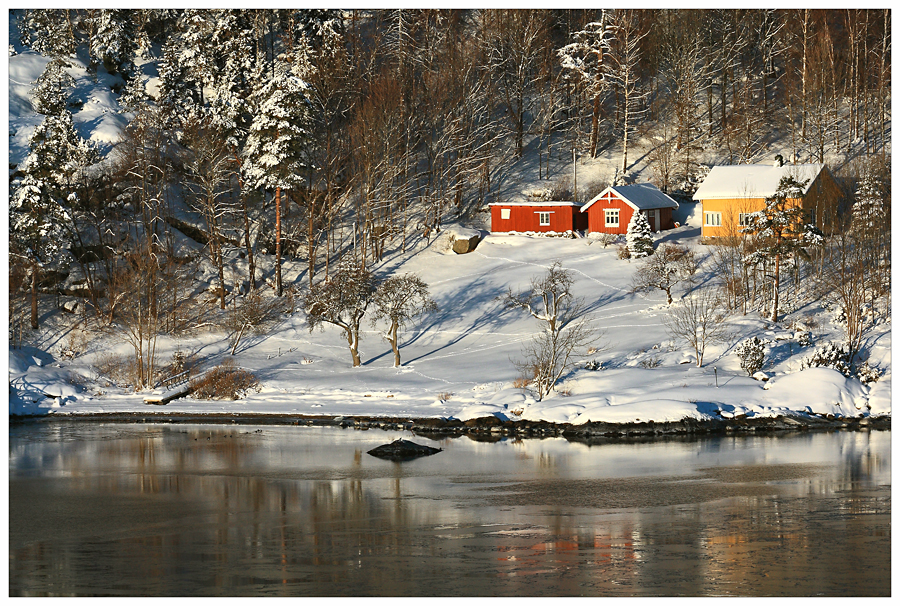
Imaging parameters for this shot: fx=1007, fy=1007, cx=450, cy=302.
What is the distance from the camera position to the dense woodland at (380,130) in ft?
155

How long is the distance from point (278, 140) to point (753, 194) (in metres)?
24.3

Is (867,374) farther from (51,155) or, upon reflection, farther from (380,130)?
(51,155)

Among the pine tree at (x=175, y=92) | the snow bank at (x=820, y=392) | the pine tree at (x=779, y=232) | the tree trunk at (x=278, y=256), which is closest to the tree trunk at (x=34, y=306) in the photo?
the tree trunk at (x=278, y=256)

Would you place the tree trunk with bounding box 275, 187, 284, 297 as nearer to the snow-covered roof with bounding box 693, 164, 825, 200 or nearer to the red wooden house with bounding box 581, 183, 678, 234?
the red wooden house with bounding box 581, 183, 678, 234

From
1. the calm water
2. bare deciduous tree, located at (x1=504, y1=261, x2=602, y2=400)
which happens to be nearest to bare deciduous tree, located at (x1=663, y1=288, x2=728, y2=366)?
bare deciduous tree, located at (x1=504, y1=261, x2=602, y2=400)

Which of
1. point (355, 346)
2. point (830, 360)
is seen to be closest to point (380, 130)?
point (355, 346)

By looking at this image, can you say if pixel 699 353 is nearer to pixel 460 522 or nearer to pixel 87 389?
pixel 460 522

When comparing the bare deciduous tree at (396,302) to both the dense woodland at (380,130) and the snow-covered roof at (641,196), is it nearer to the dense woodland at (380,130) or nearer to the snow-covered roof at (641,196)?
the dense woodland at (380,130)

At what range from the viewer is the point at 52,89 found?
54.6 m

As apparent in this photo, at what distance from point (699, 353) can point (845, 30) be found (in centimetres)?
4050

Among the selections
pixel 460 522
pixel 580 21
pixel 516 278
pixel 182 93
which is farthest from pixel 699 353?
pixel 580 21

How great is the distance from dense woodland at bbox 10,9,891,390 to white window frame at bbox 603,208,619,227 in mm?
Answer: 6559

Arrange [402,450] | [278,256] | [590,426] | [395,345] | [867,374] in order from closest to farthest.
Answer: [402,450]
[590,426]
[867,374]
[395,345]
[278,256]

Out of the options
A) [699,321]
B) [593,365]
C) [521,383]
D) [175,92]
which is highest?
[175,92]
